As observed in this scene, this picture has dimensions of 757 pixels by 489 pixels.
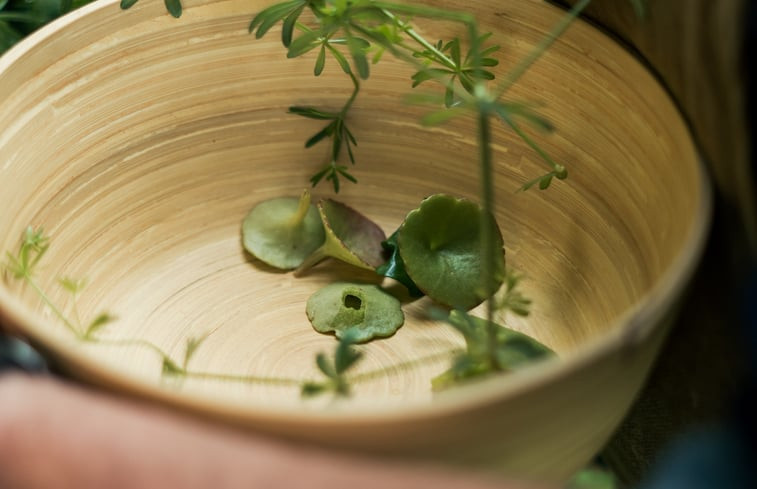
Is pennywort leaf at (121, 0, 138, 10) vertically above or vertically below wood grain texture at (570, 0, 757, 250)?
above

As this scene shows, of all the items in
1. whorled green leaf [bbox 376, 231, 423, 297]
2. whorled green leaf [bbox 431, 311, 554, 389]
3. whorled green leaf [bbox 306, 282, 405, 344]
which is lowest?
whorled green leaf [bbox 431, 311, 554, 389]

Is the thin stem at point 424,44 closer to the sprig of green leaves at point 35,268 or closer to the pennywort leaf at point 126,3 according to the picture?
the pennywort leaf at point 126,3

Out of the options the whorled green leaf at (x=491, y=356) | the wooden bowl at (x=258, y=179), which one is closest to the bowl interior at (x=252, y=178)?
the wooden bowl at (x=258, y=179)

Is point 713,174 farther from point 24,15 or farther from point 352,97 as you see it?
point 24,15

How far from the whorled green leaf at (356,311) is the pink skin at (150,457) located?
343 millimetres

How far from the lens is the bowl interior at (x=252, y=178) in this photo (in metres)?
0.76

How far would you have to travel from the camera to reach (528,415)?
1.61 ft

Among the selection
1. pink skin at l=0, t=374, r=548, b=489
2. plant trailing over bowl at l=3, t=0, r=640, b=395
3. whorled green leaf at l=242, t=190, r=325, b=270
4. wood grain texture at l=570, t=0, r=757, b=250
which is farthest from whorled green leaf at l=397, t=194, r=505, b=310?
pink skin at l=0, t=374, r=548, b=489

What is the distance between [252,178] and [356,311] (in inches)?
8.0

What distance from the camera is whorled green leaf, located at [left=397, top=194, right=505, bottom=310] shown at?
32.6 inches

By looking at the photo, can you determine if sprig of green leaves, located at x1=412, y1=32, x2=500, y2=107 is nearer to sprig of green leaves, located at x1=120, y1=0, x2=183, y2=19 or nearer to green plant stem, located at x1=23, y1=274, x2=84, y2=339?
Answer: sprig of green leaves, located at x1=120, y1=0, x2=183, y2=19

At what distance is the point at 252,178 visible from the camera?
94 cm

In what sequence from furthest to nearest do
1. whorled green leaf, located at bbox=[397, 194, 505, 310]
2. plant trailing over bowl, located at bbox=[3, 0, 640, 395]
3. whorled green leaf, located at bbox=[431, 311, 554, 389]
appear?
whorled green leaf, located at bbox=[397, 194, 505, 310]
plant trailing over bowl, located at bbox=[3, 0, 640, 395]
whorled green leaf, located at bbox=[431, 311, 554, 389]

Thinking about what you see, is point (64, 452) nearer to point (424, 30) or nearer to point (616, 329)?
point (616, 329)
